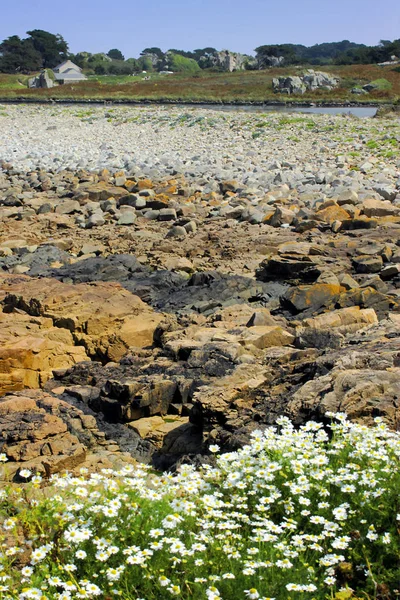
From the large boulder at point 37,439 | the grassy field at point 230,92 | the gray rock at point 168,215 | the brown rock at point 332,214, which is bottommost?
the large boulder at point 37,439

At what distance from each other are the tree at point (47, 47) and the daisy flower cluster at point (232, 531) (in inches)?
4564

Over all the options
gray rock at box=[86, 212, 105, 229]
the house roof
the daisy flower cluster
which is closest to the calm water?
gray rock at box=[86, 212, 105, 229]

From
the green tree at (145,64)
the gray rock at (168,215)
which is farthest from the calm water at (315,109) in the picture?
the green tree at (145,64)

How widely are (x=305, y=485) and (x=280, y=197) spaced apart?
39.6ft

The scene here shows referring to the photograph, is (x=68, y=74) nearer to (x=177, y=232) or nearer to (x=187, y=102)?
(x=187, y=102)

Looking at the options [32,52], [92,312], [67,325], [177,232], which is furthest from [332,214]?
[32,52]

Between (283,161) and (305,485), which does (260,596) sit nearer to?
(305,485)

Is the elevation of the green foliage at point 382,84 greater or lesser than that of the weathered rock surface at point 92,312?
greater

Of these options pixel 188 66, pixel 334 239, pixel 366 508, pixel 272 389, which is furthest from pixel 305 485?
pixel 188 66

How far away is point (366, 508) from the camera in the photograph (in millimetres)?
3930

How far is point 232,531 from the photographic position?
3.96m

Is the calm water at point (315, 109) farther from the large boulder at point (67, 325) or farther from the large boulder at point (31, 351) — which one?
the large boulder at point (31, 351)

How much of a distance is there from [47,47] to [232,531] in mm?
119328

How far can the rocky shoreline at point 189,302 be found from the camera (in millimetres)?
5867
